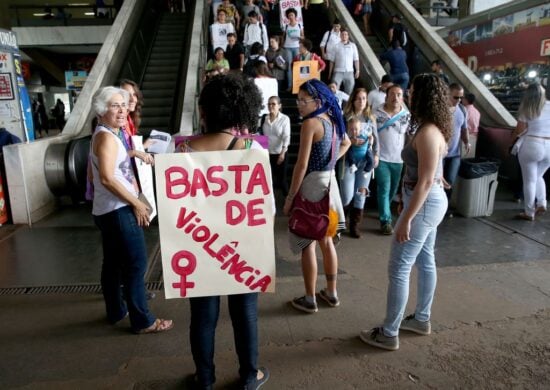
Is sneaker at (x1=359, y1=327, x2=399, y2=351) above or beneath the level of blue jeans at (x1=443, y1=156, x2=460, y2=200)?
beneath

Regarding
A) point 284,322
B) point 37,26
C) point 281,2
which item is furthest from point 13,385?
point 37,26

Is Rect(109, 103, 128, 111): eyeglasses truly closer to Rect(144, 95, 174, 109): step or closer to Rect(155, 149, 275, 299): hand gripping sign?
Rect(155, 149, 275, 299): hand gripping sign

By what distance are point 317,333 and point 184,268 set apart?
4.44 ft

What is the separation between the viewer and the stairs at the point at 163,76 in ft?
32.5

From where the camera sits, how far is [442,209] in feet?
9.18

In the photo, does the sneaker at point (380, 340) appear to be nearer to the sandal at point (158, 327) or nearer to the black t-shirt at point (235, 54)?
the sandal at point (158, 327)

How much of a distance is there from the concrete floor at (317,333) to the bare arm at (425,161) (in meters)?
1.00

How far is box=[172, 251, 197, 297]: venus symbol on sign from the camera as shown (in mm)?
2217

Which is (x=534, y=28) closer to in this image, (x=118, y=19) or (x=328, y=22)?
(x=328, y=22)

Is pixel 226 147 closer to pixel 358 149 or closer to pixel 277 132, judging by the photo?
pixel 358 149

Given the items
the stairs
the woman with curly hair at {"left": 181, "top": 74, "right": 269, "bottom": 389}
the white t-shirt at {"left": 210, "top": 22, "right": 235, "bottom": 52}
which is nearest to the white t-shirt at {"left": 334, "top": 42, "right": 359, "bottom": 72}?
the white t-shirt at {"left": 210, "top": 22, "right": 235, "bottom": 52}

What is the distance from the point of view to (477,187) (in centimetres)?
586

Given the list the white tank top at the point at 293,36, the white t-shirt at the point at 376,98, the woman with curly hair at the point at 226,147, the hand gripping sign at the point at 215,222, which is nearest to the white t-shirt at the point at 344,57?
the white tank top at the point at 293,36

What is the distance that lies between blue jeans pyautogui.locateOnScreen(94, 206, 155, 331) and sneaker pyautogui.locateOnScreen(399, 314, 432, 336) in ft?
6.12
